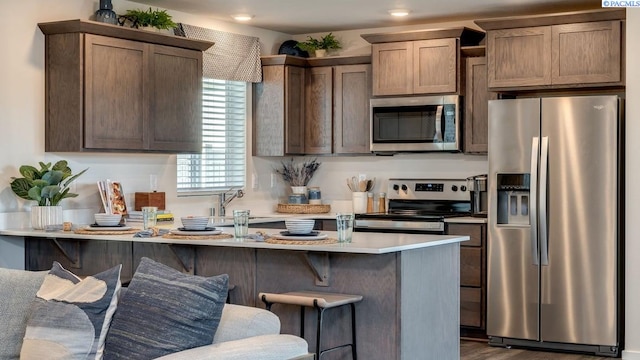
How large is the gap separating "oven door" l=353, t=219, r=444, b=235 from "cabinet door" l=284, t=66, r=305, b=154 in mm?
971

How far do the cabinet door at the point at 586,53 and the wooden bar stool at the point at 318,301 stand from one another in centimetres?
269

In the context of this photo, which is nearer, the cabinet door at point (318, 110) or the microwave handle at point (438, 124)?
the microwave handle at point (438, 124)

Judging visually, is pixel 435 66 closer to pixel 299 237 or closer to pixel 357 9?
pixel 357 9

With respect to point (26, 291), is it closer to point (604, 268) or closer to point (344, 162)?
point (604, 268)

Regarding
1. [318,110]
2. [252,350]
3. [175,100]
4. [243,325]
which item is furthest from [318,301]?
[318,110]

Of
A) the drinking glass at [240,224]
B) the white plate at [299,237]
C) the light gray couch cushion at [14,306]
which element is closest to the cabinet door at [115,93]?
the drinking glass at [240,224]

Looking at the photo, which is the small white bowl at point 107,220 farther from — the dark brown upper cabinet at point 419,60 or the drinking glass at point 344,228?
the dark brown upper cabinet at point 419,60

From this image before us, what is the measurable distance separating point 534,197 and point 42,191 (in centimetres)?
313

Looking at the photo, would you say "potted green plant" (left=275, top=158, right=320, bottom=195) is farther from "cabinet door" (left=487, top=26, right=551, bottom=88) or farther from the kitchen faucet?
"cabinet door" (left=487, top=26, right=551, bottom=88)

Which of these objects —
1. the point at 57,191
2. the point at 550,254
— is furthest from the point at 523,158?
the point at 57,191

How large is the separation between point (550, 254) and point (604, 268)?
1.17ft

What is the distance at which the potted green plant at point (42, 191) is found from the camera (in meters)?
5.36

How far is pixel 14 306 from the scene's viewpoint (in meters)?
3.38

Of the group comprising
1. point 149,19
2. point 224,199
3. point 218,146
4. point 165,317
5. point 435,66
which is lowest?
point 165,317
